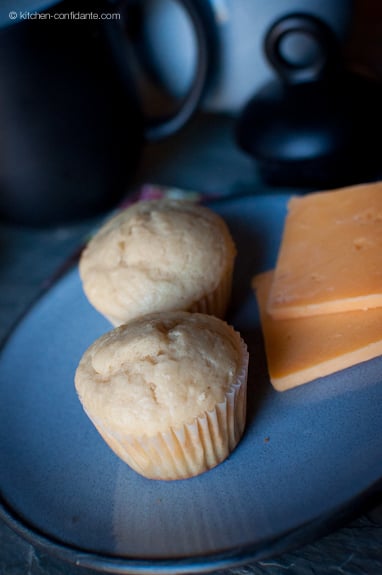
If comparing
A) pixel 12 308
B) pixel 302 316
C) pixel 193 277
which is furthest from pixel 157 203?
pixel 12 308

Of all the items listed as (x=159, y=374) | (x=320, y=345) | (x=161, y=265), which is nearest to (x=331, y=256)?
(x=320, y=345)

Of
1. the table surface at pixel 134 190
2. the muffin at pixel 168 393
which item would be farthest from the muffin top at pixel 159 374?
the table surface at pixel 134 190

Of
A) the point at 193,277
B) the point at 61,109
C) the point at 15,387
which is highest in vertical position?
the point at 61,109

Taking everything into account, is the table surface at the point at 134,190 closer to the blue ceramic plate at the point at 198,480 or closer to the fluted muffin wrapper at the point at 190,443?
the blue ceramic plate at the point at 198,480

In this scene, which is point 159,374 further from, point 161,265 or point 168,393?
point 161,265

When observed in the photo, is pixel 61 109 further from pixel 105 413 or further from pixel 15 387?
pixel 105 413

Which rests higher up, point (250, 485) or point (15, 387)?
point (15, 387)

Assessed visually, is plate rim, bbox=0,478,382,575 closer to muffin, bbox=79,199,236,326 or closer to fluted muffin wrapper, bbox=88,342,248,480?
fluted muffin wrapper, bbox=88,342,248,480
